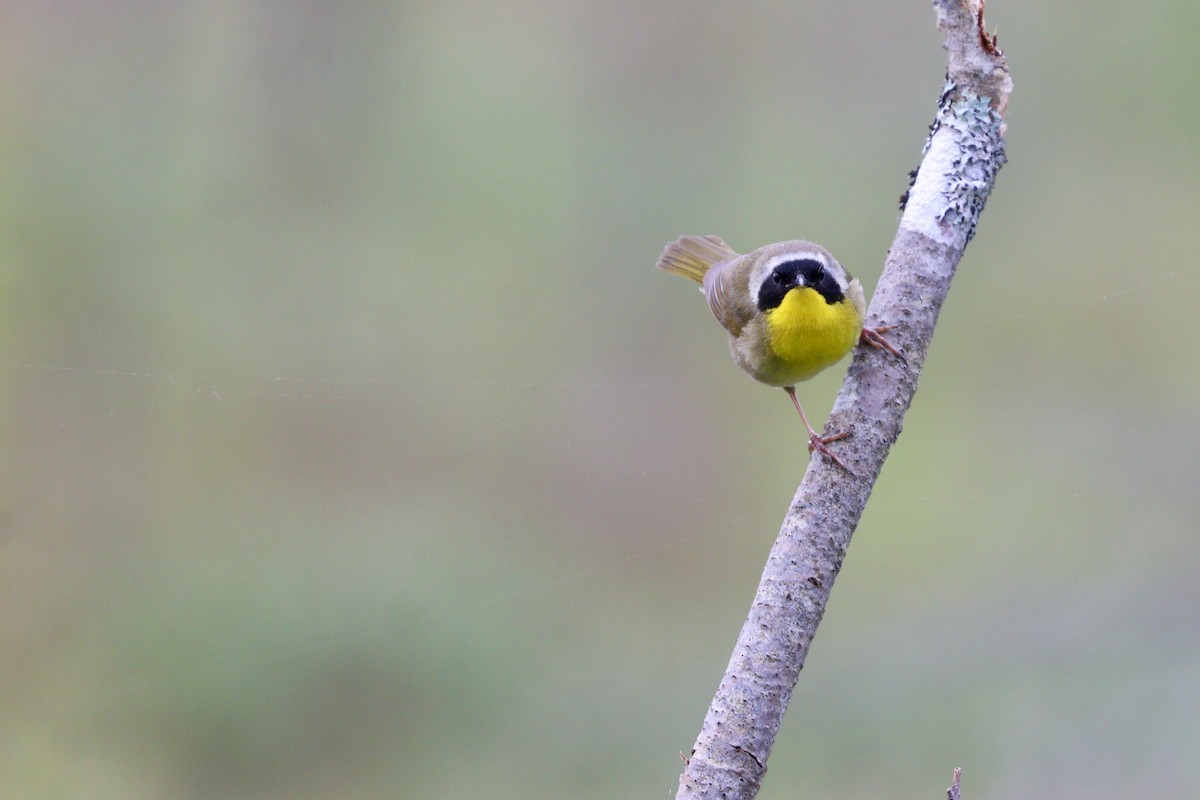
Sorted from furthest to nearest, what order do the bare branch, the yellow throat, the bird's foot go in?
the yellow throat
the bird's foot
the bare branch

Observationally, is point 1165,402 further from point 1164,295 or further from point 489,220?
point 489,220

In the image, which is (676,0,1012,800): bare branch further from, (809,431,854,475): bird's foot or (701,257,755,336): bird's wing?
(701,257,755,336): bird's wing

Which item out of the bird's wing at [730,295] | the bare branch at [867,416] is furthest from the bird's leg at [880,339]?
the bird's wing at [730,295]

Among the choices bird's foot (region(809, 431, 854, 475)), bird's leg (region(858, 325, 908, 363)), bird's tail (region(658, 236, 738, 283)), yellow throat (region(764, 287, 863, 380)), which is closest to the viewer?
bird's foot (region(809, 431, 854, 475))

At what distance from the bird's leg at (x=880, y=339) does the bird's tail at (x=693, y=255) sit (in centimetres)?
114

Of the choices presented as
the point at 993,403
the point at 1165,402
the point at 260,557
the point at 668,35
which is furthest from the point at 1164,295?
the point at 260,557

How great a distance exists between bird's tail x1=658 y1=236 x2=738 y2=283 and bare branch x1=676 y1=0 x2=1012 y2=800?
951 mm

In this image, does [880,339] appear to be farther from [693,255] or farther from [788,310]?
[693,255]

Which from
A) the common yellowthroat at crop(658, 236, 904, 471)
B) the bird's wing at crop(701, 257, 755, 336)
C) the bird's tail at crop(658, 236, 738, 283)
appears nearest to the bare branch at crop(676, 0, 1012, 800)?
the common yellowthroat at crop(658, 236, 904, 471)

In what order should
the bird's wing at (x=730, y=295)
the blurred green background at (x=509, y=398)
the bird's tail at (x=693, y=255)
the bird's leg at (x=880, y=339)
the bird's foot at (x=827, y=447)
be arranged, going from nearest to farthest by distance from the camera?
1. the bird's foot at (x=827, y=447)
2. the bird's leg at (x=880, y=339)
3. the bird's wing at (x=730, y=295)
4. the bird's tail at (x=693, y=255)
5. the blurred green background at (x=509, y=398)

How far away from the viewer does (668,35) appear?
396cm

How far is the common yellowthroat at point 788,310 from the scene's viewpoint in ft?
6.05

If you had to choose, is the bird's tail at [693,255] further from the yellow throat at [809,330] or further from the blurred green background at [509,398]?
the blurred green background at [509,398]

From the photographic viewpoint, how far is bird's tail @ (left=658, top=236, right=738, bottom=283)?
2.55 metres
